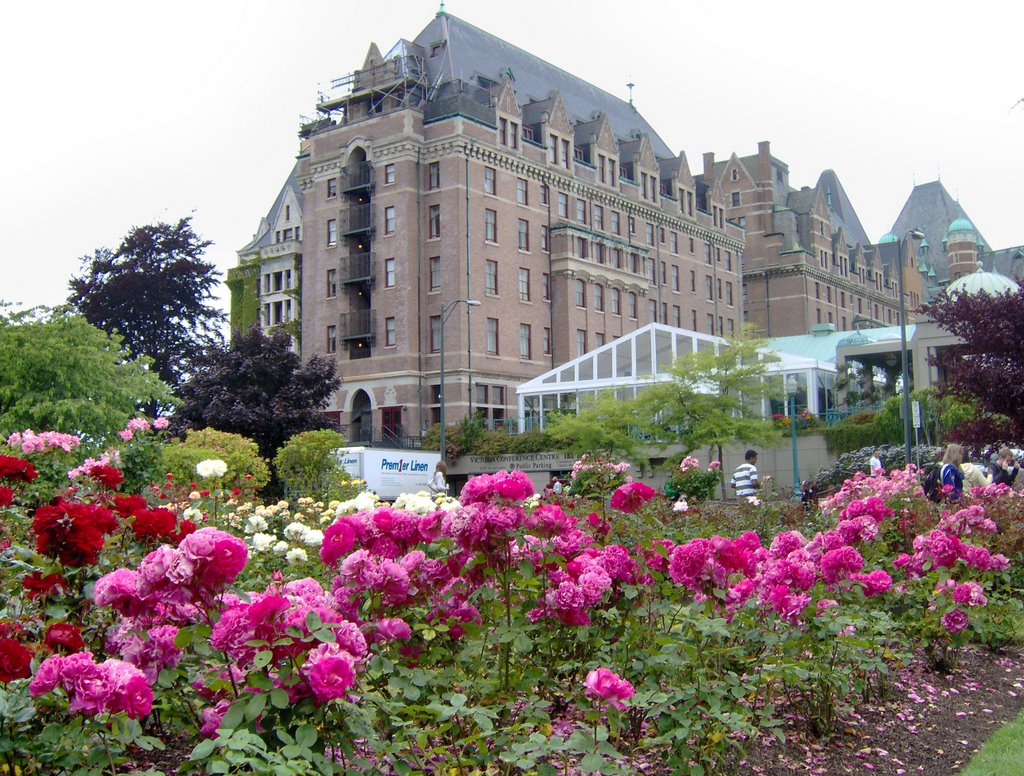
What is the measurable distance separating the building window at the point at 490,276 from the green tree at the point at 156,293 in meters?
14.8

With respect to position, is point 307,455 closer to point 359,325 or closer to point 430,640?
point 359,325

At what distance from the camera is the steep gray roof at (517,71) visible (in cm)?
5691

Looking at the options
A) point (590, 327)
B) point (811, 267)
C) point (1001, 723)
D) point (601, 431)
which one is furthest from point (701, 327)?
point (1001, 723)

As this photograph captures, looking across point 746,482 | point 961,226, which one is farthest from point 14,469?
point 961,226

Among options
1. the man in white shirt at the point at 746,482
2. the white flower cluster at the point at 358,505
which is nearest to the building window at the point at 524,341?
the man in white shirt at the point at 746,482

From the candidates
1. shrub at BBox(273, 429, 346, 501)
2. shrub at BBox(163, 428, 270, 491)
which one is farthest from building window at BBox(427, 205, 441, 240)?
shrub at BBox(163, 428, 270, 491)

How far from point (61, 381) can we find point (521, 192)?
32.4 metres

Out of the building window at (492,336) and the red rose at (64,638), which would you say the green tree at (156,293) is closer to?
the building window at (492,336)

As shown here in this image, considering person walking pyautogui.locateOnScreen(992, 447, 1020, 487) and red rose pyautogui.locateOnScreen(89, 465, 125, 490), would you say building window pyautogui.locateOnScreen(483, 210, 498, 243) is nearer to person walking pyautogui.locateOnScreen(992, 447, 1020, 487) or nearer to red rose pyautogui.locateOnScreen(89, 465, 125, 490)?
person walking pyautogui.locateOnScreen(992, 447, 1020, 487)

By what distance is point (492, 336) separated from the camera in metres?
53.1

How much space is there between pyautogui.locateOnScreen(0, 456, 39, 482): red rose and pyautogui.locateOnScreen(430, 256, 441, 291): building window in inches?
1840

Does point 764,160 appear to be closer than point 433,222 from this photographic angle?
No

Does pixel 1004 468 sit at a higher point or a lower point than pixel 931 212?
lower

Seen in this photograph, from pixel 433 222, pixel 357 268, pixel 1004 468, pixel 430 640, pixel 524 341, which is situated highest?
pixel 433 222
